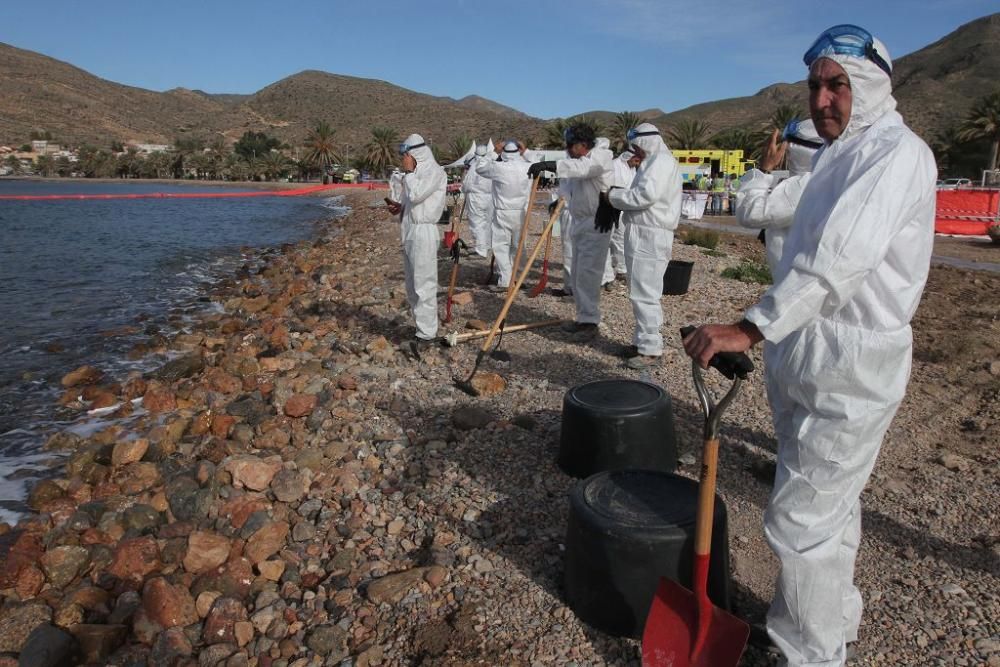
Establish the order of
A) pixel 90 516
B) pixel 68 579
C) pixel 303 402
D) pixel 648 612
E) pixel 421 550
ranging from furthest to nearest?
pixel 303 402 < pixel 90 516 < pixel 68 579 < pixel 421 550 < pixel 648 612

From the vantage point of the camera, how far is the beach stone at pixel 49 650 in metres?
2.96

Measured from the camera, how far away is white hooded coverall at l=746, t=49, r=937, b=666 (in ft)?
6.13

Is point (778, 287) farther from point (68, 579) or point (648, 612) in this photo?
point (68, 579)

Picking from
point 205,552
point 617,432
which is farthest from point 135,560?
point 617,432

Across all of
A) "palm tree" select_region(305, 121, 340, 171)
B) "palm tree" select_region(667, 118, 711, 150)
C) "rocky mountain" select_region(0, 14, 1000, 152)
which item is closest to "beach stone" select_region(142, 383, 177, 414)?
"palm tree" select_region(667, 118, 711, 150)

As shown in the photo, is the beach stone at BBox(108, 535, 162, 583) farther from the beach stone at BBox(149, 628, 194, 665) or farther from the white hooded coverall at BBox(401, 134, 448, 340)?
the white hooded coverall at BBox(401, 134, 448, 340)

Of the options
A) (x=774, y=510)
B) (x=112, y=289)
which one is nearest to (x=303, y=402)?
(x=774, y=510)

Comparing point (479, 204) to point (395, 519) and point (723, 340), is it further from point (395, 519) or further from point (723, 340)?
point (723, 340)

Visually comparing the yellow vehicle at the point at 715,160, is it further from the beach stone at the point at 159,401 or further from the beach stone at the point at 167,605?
the beach stone at the point at 167,605

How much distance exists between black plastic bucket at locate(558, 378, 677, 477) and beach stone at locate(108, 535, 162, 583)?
2214 millimetres

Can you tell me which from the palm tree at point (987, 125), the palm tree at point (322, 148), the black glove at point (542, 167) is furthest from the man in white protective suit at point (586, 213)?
the palm tree at point (322, 148)

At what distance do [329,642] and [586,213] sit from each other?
189 inches

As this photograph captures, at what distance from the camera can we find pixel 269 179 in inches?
2835

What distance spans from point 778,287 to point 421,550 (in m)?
2.23
